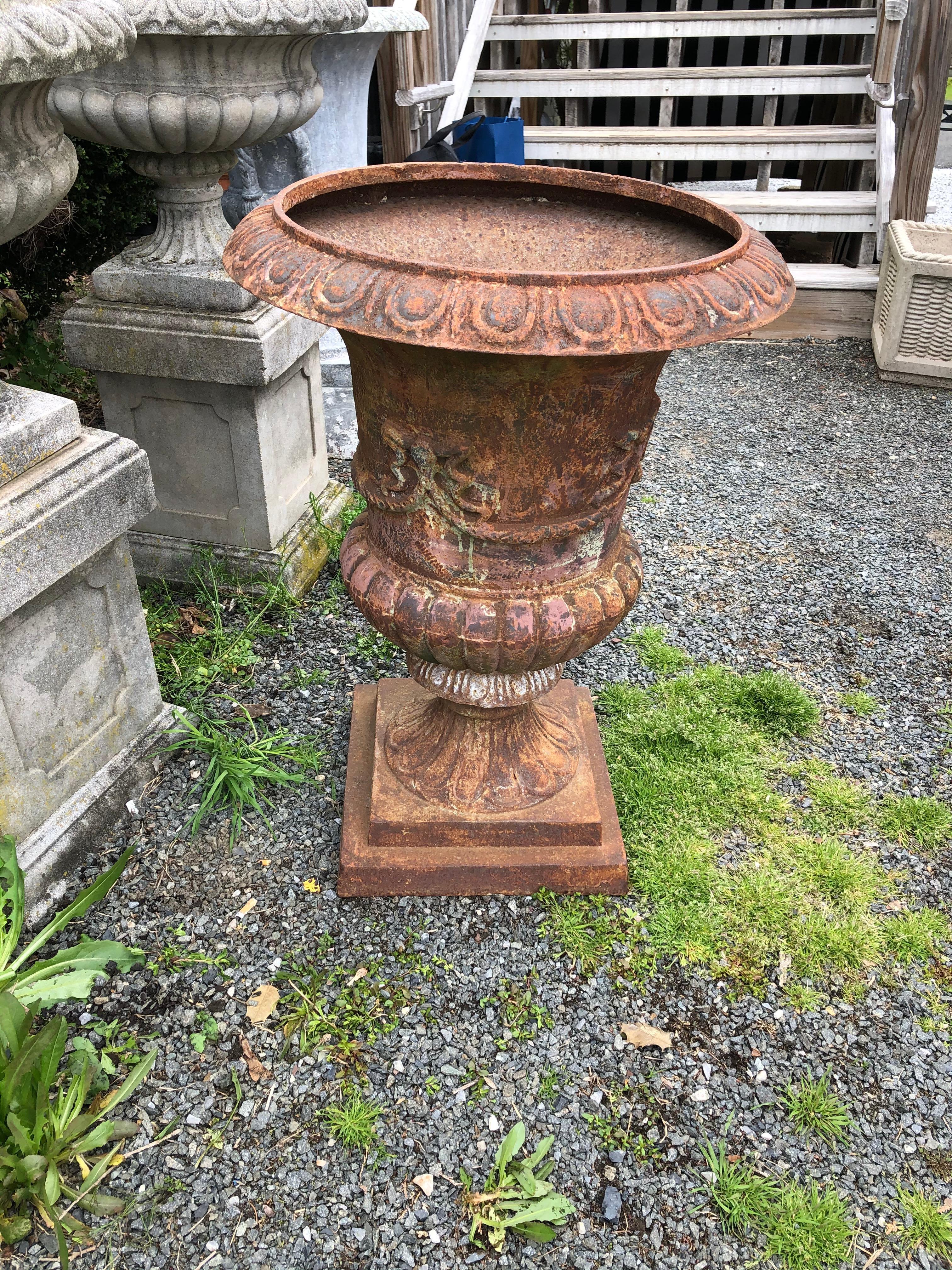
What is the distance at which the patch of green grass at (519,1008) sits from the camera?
72.6 inches

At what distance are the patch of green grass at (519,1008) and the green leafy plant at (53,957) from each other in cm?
72

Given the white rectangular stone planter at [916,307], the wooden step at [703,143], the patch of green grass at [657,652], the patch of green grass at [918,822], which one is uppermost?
the wooden step at [703,143]

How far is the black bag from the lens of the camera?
4.22m

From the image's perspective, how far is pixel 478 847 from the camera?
211cm

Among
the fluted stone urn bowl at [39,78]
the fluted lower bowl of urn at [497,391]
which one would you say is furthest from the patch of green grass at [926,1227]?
the fluted stone urn bowl at [39,78]

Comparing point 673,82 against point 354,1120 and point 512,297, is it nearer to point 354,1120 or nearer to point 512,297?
point 512,297

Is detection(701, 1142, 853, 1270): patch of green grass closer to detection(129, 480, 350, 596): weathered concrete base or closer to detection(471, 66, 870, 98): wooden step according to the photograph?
detection(129, 480, 350, 596): weathered concrete base

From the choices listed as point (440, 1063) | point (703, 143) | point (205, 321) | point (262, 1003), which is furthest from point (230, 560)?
point (703, 143)

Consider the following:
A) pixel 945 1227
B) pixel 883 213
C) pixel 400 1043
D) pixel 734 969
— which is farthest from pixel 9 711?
pixel 883 213

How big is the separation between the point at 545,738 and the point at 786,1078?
87 centimetres

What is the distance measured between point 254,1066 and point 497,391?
132cm

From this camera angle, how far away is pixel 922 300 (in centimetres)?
445

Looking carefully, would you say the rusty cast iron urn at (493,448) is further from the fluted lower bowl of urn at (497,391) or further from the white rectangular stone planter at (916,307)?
the white rectangular stone planter at (916,307)

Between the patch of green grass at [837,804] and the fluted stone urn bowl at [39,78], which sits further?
the patch of green grass at [837,804]
